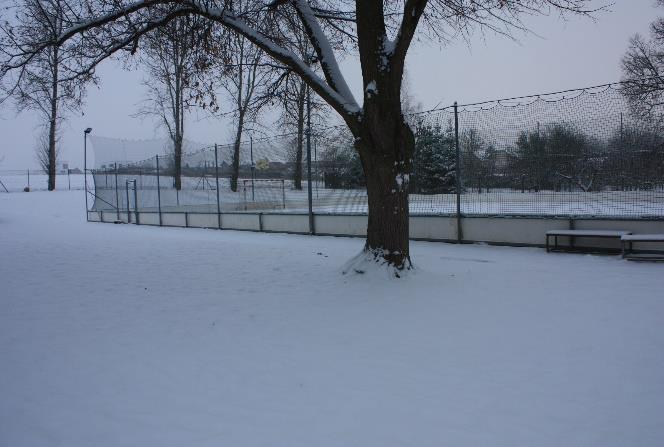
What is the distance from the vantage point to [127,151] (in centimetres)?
2355

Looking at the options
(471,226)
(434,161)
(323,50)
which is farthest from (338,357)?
(434,161)

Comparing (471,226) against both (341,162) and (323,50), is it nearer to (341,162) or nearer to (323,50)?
(341,162)

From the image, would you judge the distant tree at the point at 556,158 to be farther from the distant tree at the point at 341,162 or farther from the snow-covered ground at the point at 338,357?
the distant tree at the point at 341,162

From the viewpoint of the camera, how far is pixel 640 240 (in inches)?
306

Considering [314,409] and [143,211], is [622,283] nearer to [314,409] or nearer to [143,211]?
[314,409]

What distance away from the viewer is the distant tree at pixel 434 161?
35.0 ft

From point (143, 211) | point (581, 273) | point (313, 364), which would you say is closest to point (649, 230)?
point (581, 273)

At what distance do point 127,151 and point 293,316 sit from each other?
20.5 m

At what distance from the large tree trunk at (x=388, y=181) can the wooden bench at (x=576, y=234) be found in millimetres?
3243

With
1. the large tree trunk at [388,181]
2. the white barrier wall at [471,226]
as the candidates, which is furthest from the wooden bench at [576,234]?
the large tree trunk at [388,181]

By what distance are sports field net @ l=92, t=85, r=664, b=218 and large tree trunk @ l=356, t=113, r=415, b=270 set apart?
140 inches

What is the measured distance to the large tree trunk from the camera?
23.2ft

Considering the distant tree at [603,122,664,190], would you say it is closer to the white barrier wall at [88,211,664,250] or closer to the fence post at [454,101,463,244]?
the white barrier wall at [88,211,664,250]

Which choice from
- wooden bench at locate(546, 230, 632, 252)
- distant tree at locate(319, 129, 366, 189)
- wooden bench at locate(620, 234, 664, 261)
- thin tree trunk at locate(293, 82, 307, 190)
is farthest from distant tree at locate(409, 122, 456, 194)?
wooden bench at locate(620, 234, 664, 261)
